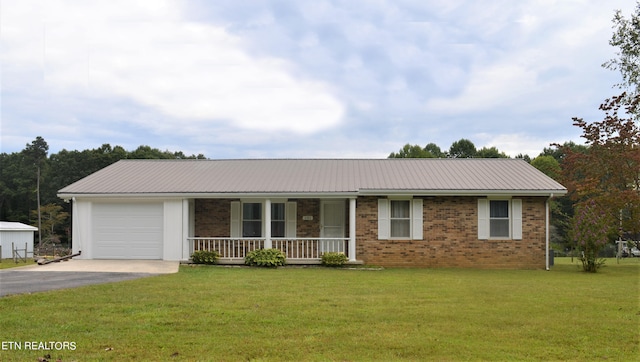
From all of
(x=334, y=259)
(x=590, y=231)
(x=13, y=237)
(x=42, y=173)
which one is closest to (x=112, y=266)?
(x=334, y=259)

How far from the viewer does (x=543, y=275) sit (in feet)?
50.7

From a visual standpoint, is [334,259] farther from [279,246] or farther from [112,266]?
[112,266]

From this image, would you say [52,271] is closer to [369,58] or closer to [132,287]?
[132,287]

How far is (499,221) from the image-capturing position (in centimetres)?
1775

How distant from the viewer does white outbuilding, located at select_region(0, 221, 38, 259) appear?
104 ft

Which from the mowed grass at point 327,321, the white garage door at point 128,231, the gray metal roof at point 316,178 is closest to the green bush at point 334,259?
the gray metal roof at point 316,178

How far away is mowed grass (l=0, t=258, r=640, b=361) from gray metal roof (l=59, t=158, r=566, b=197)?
555 cm

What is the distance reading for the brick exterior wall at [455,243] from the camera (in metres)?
17.5

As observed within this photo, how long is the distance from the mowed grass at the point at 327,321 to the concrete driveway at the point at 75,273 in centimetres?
128

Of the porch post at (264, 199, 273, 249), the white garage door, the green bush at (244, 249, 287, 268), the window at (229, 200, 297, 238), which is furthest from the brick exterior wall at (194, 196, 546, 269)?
the white garage door

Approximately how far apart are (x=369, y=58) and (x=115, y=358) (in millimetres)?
13333

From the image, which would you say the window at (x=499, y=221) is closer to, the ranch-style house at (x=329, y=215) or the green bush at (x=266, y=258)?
the ranch-style house at (x=329, y=215)

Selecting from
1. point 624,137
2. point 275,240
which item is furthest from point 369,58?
point 624,137

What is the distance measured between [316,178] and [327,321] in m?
11.9
